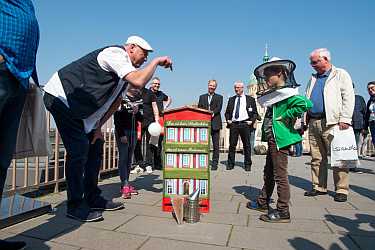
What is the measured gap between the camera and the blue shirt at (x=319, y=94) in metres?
5.34

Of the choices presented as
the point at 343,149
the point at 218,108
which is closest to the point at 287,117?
the point at 343,149

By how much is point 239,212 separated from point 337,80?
256 centimetres

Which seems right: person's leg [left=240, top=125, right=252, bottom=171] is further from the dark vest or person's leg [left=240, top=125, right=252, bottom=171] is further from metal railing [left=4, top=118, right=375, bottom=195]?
the dark vest

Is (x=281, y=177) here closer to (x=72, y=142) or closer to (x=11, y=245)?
(x=72, y=142)

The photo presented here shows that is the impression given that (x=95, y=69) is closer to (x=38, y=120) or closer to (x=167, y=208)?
(x=38, y=120)

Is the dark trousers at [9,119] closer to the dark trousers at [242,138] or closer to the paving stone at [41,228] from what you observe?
the paving stone at [41,228]

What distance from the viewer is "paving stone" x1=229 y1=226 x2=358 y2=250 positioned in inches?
119

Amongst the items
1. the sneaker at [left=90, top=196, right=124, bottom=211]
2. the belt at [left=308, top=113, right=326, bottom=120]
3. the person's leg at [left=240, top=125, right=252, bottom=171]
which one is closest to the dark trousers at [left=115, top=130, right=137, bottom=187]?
the sneaker at [left=90, top=196, right=124, bottom=211]

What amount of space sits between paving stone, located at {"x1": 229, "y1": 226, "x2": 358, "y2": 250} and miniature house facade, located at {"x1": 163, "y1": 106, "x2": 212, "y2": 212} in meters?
0.89

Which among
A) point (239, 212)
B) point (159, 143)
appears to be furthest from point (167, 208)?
point (159, 143)

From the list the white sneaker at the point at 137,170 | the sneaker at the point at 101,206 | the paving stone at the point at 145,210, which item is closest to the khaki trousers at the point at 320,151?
the paving stone at the point at 145,210

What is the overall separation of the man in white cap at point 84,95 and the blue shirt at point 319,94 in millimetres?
2980

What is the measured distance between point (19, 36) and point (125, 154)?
282 cm

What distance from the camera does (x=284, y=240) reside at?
3.19 metres
